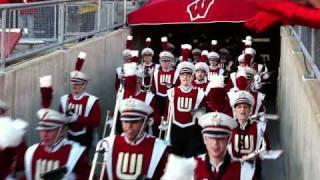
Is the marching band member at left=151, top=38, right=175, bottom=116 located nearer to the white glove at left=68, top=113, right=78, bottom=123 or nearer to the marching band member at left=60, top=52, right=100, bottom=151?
the marching band member at left=60, top=52, right=100, bottom=151

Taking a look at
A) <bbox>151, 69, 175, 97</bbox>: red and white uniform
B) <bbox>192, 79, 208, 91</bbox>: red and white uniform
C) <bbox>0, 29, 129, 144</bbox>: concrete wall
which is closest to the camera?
<bbox>0, 29, 129, 144</bbox>: concrete wall

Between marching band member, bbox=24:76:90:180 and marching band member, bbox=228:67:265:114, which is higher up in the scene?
marching band member, bbox=228:67:265:114

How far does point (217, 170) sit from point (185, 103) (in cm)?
562

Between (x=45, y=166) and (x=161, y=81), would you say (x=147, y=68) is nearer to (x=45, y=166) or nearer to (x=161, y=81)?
(x=161, y=81)

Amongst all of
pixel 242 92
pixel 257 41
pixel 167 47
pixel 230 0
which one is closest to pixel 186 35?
pixel 257 41

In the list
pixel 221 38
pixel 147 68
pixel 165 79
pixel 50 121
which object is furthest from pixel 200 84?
pixel 221 38

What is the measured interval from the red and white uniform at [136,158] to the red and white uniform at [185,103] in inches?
183

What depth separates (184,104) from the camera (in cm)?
1049

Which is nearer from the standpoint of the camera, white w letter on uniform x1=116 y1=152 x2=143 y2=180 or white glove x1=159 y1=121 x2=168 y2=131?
white w letter on uniform x1=116 y1=152 x2=143 y2=180

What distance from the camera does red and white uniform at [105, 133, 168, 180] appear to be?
5.59 metres

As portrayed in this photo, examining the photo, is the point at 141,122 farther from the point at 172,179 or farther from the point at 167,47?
the point at 167,47

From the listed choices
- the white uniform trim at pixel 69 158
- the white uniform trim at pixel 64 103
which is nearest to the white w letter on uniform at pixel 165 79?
the white uniform trim at pixel 64 103

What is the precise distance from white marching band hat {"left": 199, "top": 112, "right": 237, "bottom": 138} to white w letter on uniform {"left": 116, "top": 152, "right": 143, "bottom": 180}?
854 millimetres

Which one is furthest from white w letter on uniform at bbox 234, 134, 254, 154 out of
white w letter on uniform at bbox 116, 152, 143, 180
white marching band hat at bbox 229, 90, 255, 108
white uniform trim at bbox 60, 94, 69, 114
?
white uniform trim at bbox 60, 94, 69, 114
